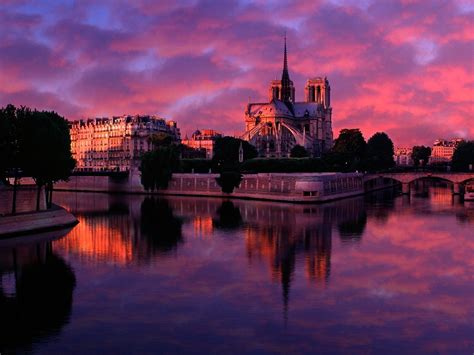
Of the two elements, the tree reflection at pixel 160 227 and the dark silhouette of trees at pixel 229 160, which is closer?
the tree reflection at pixel 160 227

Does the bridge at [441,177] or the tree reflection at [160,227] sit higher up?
the bridge at [441,177]

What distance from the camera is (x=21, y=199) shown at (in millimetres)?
44062

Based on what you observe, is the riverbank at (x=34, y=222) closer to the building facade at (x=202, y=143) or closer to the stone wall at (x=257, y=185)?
the stone wall at (x=257, y=185)

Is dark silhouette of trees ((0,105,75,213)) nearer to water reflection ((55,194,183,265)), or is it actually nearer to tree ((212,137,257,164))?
water reflection ((55,194,183,265))

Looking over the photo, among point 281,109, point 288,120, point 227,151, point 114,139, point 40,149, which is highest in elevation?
point 281,109

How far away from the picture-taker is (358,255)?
3538 cm

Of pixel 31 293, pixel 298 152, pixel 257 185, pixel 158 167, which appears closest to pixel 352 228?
pixel 31 293

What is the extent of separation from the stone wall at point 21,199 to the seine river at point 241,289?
3413mm

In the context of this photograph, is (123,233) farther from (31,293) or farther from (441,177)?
(441,177)

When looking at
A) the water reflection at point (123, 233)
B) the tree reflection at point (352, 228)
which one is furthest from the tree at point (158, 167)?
the tree reflection at point (352, 228)

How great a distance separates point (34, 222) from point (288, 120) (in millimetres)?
98530

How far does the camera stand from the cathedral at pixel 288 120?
12569cm

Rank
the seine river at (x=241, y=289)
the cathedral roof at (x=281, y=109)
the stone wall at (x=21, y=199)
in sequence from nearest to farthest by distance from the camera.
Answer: the seine river at (x=241, y=289) < the stone wall at (x=21, y=199) < the cathedral roof at (x=281, y=109)

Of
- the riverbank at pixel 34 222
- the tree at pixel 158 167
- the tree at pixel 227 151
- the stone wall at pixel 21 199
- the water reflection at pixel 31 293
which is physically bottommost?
the water reflection at pixel 31 293
